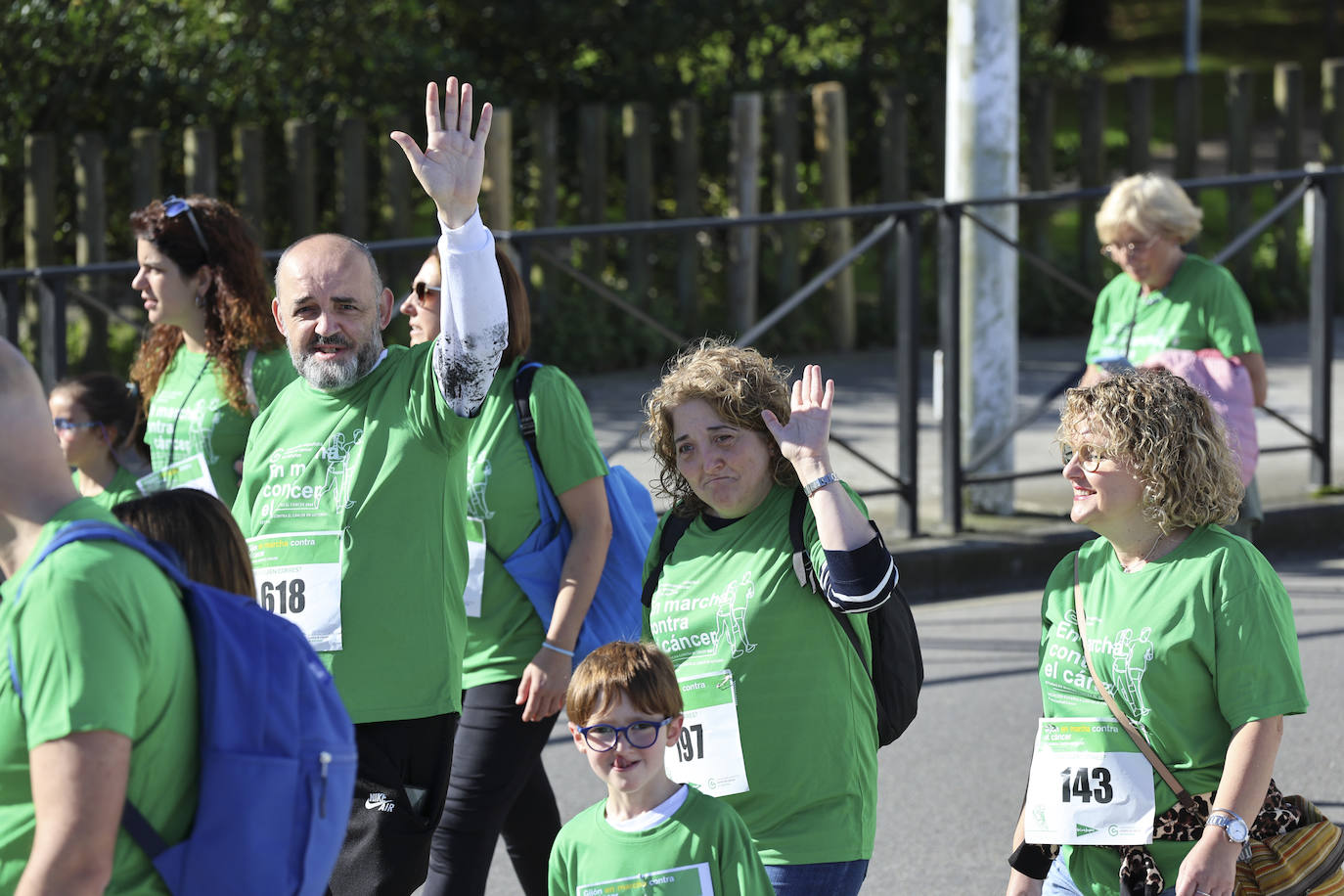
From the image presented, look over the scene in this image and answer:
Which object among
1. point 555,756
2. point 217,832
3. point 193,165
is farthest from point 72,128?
point 217,832

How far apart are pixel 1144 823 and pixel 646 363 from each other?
10.5 metres

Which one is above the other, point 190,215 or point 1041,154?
point 1041,154

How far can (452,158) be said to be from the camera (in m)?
3.37

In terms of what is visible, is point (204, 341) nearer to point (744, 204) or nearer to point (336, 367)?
point (336, 367)

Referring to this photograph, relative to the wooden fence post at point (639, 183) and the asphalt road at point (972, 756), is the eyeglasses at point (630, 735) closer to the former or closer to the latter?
the asphalt road at point (972, 756)

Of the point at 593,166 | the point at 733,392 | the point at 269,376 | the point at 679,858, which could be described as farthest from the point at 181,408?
the point at 593,166

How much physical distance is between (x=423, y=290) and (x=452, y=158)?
110 cm

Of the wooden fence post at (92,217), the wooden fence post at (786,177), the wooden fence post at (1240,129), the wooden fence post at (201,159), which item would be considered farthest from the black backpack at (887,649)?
the wooden fence post at (1240,129)

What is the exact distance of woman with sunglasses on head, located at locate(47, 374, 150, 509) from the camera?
525cm

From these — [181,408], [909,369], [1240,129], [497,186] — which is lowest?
[909,369]

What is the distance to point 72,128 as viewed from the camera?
42.0 feet

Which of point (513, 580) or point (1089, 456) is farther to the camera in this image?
point (513, 580)

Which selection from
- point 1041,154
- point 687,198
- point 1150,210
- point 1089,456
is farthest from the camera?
point 1041,154

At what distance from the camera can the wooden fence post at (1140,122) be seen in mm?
14727
